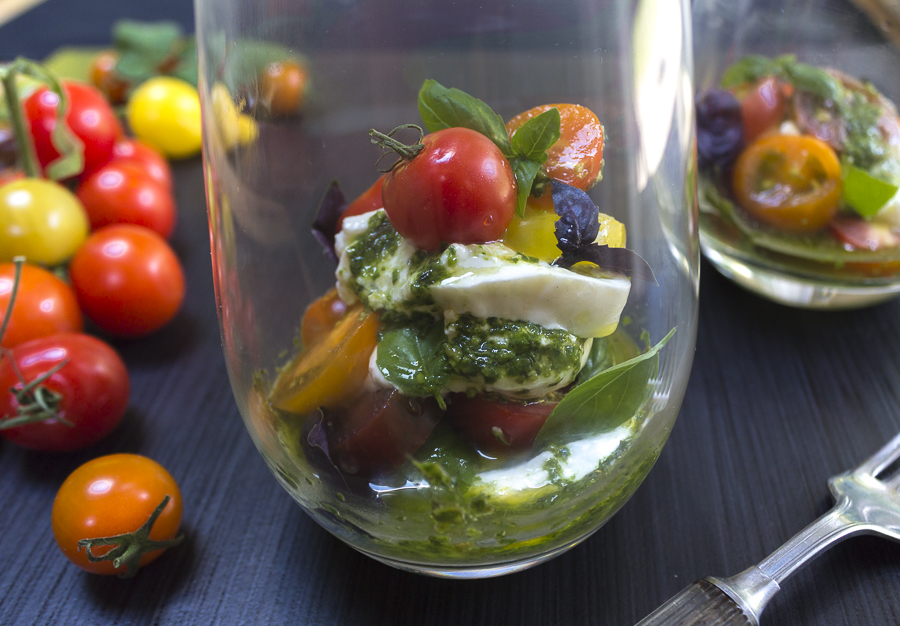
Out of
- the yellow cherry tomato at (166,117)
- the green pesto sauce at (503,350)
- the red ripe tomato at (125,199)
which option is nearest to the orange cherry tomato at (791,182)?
the green pesto sauce at (503,350)

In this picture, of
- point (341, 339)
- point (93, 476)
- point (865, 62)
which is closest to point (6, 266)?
point (93, 476)

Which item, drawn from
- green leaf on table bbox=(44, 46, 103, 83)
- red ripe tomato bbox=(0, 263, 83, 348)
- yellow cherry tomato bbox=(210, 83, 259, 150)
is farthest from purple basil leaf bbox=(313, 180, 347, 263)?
green leaf on table bbox=(44, 46, 103, 83)

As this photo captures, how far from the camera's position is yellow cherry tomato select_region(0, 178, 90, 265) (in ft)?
3.43

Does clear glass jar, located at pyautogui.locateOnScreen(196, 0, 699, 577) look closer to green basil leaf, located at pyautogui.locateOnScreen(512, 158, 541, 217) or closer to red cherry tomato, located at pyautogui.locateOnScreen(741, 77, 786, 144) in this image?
green basil leaf, located at pyautogui.locateOnScreen(512, 158, 541, 217)

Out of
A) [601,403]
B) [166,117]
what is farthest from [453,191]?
[166,117]

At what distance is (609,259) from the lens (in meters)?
0.59

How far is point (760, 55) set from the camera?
103 cm

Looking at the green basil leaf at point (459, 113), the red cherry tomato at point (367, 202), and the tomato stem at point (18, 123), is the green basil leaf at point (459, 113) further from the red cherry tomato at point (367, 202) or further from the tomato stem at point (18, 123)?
the tomato stem at point (18, 123)

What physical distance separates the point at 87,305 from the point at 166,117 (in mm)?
533

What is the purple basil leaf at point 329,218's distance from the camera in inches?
29.5

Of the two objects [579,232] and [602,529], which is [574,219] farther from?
[602,529]

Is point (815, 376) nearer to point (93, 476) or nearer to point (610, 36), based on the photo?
point (610, 36)

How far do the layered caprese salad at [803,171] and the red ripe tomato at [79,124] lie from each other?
101cm

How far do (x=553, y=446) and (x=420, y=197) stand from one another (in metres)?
0.23
